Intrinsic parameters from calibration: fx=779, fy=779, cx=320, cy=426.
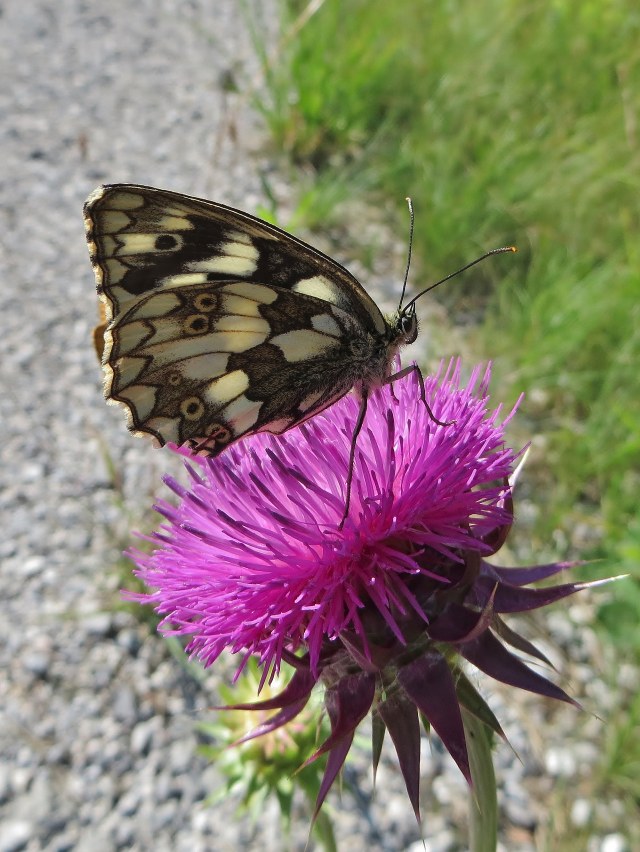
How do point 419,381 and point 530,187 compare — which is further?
point 530,187

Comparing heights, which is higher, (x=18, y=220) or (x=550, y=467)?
(x=18, y=220)

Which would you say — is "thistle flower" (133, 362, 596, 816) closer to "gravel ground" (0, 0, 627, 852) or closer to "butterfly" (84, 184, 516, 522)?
"butterfly" (84, 184, 516, 522)

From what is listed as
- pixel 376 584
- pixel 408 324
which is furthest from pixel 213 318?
pixel 376 584

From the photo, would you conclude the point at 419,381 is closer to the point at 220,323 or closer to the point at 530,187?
the point at 220,323

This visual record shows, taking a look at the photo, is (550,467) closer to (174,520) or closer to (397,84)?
(174,520)

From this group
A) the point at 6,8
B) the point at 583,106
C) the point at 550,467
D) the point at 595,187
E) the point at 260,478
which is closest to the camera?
the point at 260,478

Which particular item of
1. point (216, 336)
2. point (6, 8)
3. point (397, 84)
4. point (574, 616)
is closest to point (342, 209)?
point (397, 84)
